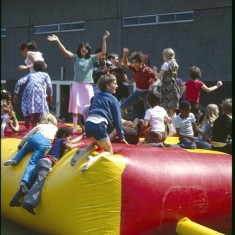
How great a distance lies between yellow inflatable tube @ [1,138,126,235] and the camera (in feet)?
14.2

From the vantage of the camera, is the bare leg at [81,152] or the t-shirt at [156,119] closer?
the bare leg at [81,152]

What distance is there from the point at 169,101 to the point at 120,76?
777 millimetres

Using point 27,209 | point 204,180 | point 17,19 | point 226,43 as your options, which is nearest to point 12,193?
point 27,209

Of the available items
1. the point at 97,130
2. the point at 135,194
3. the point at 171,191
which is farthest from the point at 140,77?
the point at 135,194

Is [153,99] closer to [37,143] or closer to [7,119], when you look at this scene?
[37,143]

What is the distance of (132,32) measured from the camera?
1638cm

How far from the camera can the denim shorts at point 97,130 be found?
15.1ft

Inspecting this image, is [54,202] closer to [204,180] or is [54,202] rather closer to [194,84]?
[204,180]

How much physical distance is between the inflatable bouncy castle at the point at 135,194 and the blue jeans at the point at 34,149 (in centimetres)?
36

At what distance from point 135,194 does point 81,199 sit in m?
0.44

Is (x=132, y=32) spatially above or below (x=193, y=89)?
above

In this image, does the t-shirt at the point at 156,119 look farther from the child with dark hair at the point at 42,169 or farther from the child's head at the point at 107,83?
the child's head at the point at 107,83

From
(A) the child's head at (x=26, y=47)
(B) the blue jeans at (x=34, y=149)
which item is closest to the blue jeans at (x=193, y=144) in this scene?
(B) the blue jeans at (x=34, y=149)

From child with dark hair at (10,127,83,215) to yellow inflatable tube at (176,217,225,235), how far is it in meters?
1.27
